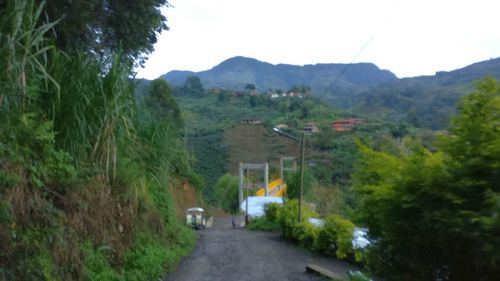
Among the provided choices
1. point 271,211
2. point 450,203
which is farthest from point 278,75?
point 450,203

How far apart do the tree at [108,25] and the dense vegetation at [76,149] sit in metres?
0.02

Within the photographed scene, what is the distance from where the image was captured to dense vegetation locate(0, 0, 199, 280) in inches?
292

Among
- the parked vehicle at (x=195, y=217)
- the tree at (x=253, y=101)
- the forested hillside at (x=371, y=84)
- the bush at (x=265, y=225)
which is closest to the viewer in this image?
the forested hillside at (x=371, y=84)

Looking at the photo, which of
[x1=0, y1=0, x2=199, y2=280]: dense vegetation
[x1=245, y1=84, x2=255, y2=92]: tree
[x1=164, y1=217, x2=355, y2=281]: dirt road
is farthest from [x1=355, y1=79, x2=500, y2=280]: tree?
[x1=245, y1=84, x2=255, y2=92]: tree

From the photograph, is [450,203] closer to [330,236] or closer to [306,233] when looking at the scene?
[330,236]

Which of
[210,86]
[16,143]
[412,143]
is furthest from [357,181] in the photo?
[210,86]

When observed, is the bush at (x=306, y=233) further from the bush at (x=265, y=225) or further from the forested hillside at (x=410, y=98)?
the bush at (x=265, y=225)

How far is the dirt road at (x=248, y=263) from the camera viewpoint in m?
13.5

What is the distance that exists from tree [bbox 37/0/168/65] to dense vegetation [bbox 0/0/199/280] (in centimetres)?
2

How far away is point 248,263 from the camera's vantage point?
1593cm

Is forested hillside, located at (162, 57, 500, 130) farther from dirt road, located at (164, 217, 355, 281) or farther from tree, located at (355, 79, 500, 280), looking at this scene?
dirt road, located at (164, 217, 355, 281)

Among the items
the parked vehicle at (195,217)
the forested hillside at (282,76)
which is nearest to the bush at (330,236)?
the parked vehicle at (195,217)

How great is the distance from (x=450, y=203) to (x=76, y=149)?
632 cm

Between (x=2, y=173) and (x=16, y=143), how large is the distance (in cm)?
87
